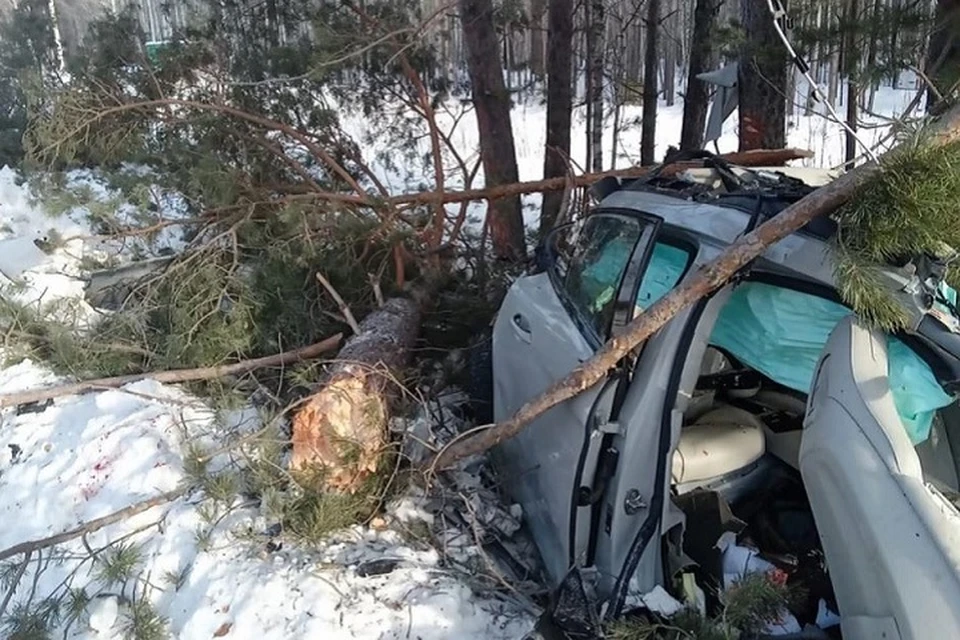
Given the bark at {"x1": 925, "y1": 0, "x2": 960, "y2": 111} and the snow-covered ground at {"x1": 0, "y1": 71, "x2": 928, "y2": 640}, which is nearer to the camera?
the snow-covered ground at {"x1": 0, "y1": 71, "x2": 928, "y2": 640}

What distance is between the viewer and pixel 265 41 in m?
7.07

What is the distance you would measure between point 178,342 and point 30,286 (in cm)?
222

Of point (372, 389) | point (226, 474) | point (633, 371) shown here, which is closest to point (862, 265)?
point (633, 371)

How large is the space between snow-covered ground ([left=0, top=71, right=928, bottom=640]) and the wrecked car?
0.52 m

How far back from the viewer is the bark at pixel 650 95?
31.6 ft

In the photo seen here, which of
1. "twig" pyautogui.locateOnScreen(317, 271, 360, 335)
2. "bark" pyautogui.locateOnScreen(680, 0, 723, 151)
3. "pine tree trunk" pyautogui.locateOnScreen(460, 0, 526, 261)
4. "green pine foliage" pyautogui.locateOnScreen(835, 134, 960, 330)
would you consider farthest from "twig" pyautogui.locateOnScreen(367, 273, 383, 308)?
"bark" pyautogui.locateOnScreen(680, 0, 723, 151)

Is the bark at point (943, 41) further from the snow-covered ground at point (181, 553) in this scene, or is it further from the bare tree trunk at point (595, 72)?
the bare tree trunk at point (595, 72)

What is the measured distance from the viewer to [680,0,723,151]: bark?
849cm

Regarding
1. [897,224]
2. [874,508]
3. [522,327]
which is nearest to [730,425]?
[522,327]

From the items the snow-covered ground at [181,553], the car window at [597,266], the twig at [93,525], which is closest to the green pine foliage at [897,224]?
the car window at [597,266]

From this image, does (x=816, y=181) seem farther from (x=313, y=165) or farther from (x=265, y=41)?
(x=265, y=41)

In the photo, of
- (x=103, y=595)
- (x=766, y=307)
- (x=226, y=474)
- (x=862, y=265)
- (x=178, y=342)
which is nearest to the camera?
(x=862, y=265)

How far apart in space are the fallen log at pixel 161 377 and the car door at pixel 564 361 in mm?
1467

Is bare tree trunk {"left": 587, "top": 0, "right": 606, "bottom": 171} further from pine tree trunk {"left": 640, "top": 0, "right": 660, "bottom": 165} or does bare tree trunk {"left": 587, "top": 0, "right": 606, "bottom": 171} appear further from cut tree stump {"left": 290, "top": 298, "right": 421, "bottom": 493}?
cut tree stump {"left": 290, "top": 298, "right": 421, "bottom": 493}
